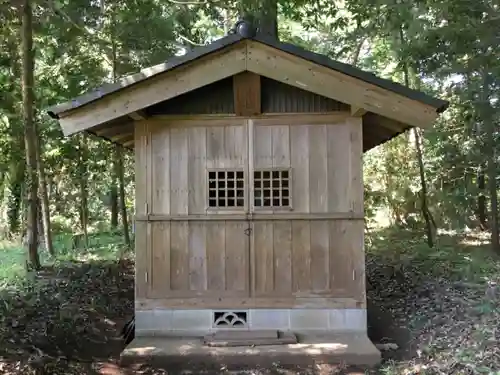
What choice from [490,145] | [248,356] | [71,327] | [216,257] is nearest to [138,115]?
[216,257]

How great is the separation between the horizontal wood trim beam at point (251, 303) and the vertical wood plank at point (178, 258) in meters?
0.19

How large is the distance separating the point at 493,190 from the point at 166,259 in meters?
7.22

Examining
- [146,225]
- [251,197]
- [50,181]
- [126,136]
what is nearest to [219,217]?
[251,197]

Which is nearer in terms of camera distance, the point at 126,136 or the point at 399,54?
the point at 126,136

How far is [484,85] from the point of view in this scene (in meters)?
9.57

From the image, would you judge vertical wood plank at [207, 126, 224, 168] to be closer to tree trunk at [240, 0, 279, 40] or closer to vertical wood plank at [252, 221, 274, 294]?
vertical wood plank at [252, 221, 274, 294]

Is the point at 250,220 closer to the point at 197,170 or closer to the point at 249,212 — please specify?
the point at 249,212

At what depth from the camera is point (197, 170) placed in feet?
19.5

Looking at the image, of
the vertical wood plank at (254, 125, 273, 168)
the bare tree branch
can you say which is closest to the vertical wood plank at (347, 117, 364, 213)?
the vertical wood plank at (254, 125, 273, 168)

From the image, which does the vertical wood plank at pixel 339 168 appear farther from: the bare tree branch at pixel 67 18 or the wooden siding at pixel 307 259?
the bare tree branch at pixel 67 18

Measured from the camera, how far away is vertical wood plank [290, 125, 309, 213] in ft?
19.3

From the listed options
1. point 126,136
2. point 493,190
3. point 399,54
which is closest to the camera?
point 126,136

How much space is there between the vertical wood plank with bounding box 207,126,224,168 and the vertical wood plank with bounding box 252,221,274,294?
0.81 metres

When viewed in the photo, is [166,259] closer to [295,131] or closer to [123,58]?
[295,131]
